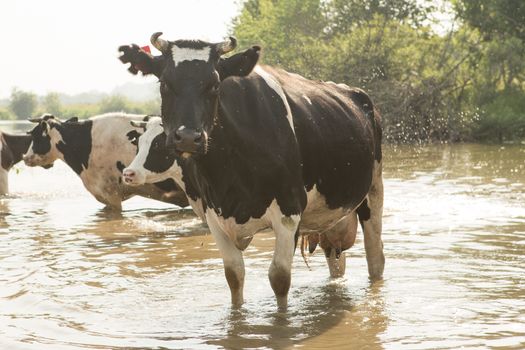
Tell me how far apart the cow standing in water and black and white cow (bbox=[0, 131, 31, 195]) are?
10707 mm

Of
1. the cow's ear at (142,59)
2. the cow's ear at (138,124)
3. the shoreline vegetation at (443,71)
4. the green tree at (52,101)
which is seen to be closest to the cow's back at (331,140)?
the cow's ear at (142,59)

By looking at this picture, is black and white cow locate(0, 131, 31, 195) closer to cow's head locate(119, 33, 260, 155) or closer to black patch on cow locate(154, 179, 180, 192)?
black patch on cow locate(154, 179, 180, 192)

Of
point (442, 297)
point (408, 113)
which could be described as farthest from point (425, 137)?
point (442, 297)

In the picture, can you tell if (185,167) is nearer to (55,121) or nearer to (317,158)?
(317,158)

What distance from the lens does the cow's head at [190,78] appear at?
559 centimetres

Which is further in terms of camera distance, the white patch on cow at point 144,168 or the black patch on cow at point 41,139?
the black patch on cow at point 41,139

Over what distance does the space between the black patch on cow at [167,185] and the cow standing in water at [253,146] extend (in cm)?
555

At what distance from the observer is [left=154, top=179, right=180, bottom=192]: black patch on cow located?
41.9ft

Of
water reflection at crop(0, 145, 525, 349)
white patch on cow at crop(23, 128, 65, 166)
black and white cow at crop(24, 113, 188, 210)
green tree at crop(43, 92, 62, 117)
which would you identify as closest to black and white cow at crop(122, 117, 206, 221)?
water reflection at crop(0, 145, 525, 349)

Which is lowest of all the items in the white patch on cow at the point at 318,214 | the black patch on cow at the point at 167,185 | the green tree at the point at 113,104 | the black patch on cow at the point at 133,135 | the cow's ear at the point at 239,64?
the black patch on cow at the point at 167,185

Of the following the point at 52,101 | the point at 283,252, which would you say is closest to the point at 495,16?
the point at 283,252

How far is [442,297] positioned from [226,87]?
2432 mm

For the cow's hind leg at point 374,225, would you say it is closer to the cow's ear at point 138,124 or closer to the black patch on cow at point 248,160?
the black patch on cow at point 248,160

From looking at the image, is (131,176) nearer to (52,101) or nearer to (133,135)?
(133,135)
